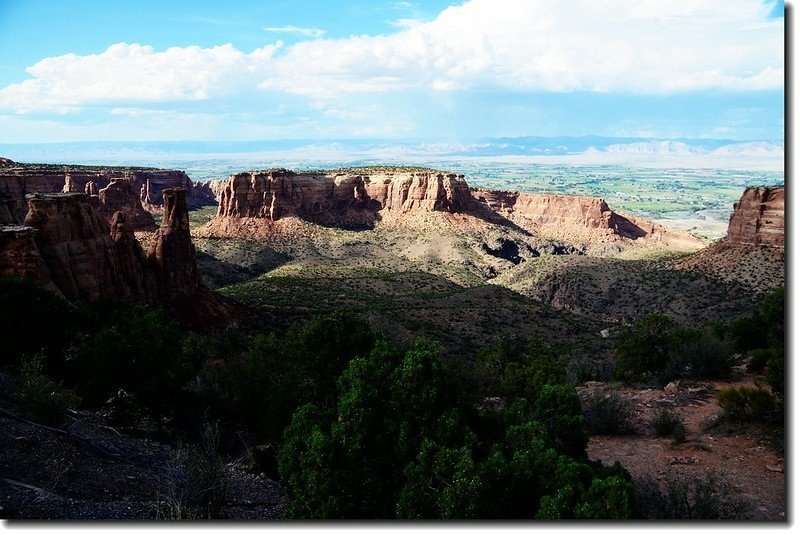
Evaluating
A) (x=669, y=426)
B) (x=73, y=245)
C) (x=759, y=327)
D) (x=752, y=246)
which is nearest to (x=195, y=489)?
(x=669, y=426)

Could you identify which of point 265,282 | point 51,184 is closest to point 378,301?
point 265,282

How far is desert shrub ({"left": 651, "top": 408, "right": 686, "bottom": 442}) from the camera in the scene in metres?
17.7

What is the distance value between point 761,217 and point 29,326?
7410cm

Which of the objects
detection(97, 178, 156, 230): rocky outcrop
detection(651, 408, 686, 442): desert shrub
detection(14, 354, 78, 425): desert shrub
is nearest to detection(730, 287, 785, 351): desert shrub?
detection(651, 408, 686, 442): desert shrub

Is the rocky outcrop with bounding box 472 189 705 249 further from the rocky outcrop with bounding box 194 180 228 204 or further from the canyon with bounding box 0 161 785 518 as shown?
the rocky outcrop with bounding box 194 180 228 204

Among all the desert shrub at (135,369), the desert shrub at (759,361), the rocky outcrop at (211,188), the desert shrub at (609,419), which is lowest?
the desert shrub at (609,419)

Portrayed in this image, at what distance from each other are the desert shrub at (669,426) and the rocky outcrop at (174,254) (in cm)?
3497

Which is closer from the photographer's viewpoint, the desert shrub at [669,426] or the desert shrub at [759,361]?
the desert shrub at [669,426]

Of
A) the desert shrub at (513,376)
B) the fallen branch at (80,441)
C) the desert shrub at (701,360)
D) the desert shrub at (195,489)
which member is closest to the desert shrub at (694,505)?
the desert shrub at (195,489)

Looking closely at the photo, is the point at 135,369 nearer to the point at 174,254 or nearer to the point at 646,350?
the point at 646,350

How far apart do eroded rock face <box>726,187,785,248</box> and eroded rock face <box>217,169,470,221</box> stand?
192ft

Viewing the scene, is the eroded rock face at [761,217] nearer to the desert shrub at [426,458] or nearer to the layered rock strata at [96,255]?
the layered rock strata at [96,255]

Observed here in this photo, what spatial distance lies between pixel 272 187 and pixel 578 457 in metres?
101

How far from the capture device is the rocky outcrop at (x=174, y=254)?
4225 centimetres
